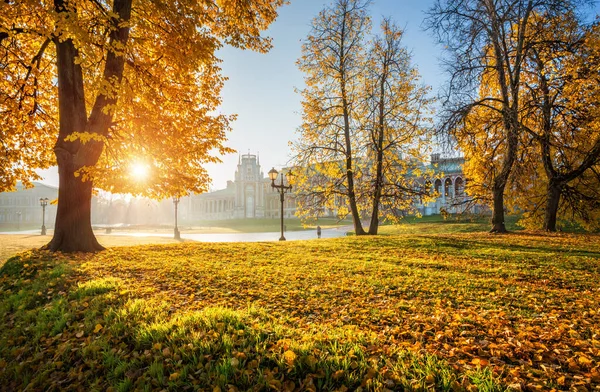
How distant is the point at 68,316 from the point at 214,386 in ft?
9.92

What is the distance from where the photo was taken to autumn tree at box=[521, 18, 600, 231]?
1023 centimetres

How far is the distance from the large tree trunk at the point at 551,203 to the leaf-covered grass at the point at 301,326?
261 inches

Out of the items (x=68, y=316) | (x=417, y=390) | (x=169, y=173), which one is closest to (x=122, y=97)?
(x=169, y=173)

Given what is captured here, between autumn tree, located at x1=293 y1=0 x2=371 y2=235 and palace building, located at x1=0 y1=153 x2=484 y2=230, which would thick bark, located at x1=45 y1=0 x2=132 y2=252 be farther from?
palace building, located at x1=0 y1=153 x2=484 y2=230

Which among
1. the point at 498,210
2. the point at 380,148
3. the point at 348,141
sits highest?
the point at 348,141

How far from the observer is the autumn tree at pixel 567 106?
10234mm

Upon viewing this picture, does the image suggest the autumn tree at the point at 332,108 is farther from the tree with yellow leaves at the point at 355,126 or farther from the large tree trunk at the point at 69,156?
the large tree trunk at the point at 69,156

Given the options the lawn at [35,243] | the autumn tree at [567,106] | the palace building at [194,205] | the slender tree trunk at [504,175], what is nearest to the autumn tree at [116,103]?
the lawn at [35,243]

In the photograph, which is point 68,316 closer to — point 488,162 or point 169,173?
point 169,173

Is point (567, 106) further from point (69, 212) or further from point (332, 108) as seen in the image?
point (69, 212)

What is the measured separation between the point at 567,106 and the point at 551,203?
13.7 feet

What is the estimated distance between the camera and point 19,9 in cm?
746

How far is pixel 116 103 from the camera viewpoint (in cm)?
726

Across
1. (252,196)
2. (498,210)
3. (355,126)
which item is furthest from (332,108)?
(252,196)
